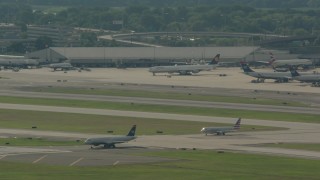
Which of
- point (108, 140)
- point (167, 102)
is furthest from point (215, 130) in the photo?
point (167, 102)

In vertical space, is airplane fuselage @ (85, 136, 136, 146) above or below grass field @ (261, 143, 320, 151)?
above

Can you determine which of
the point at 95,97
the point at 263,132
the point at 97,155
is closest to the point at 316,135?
the point at 263,132

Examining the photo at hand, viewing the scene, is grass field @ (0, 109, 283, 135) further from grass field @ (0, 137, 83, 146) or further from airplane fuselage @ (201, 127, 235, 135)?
grass field @ (0, 137, 83, 146)

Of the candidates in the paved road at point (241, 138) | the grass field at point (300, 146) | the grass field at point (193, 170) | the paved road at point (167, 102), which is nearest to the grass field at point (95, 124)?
the paved road at point (241, 138)

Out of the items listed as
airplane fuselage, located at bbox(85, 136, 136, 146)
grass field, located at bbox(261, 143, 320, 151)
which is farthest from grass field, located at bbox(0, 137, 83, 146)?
grass field, located at bbox(261, 143, 320, 151)

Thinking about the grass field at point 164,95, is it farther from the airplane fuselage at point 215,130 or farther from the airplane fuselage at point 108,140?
the airplane fuselage at point 108,140

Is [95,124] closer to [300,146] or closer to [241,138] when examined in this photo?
[241,138]

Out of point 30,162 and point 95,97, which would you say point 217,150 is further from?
point 95,97
